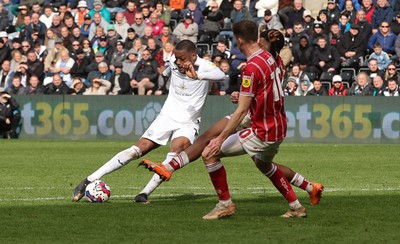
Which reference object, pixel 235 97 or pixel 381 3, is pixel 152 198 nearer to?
pixel 235 97

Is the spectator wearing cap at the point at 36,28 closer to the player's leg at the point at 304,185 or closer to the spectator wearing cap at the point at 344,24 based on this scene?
the spectator wearing cap at the point at 344,24

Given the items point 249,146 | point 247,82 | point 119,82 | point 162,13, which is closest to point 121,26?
point 162,13

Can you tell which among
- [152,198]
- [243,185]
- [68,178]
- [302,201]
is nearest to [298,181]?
[302,201]

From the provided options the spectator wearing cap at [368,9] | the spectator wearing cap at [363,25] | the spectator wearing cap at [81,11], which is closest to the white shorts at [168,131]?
the spectator wearing cap at [363,25]

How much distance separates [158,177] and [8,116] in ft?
54.9

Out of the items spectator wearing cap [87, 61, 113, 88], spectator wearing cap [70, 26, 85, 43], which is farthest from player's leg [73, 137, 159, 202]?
spectator wearing cap [70, 26, 85, 43]

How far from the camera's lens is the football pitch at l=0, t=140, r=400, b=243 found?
988 centimetres

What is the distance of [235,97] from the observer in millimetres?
11758

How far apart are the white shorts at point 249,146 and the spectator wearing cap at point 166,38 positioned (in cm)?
1942

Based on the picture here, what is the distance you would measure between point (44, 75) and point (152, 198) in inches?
729

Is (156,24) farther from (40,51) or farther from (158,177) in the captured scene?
(158,177)

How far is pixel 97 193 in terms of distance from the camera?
1313 centimetres

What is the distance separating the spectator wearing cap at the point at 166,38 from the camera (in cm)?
3068

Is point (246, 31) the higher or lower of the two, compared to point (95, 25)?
higher
